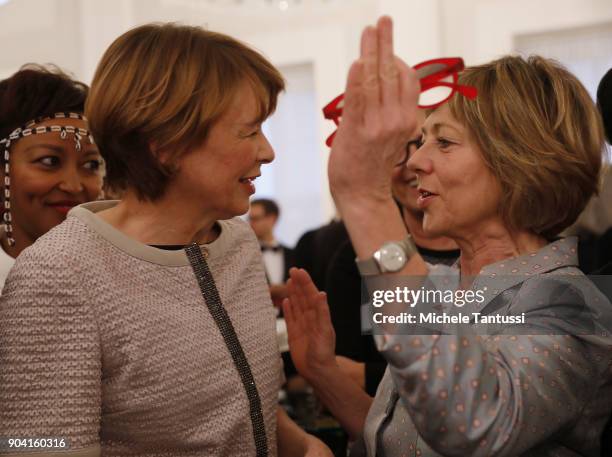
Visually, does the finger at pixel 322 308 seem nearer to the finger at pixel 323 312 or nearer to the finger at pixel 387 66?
the finger at pixel 323 312

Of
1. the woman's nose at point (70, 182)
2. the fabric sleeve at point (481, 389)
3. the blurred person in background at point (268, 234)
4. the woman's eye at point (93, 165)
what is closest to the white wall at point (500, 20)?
the blurred person in background at point (268, 234)

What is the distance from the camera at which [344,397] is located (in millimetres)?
1935

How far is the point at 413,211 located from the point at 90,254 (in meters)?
1.28

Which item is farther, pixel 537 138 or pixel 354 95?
pixel 537 138

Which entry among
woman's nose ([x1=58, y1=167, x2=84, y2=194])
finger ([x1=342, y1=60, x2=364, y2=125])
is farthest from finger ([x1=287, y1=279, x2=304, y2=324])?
finger ([x1=342, y1=60, x2=364, y2=125])

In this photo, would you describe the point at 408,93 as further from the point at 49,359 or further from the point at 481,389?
the point at 49,359

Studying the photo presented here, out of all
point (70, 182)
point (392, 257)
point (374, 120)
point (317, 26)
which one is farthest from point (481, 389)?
point (317, 26)

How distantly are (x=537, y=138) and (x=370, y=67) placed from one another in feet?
1.75

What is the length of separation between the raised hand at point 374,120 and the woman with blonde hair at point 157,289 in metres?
0.47

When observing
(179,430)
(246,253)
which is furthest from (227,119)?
(179,430)

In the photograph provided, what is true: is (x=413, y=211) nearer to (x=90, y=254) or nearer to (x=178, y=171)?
(x=178, y=171)

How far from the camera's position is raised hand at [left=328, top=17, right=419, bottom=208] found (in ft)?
3.86

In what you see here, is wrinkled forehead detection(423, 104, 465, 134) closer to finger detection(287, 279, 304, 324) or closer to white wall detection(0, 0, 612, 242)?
finger detection(287, 279, 304, 324)

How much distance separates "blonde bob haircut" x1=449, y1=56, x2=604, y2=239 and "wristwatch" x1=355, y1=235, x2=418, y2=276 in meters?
0.45
